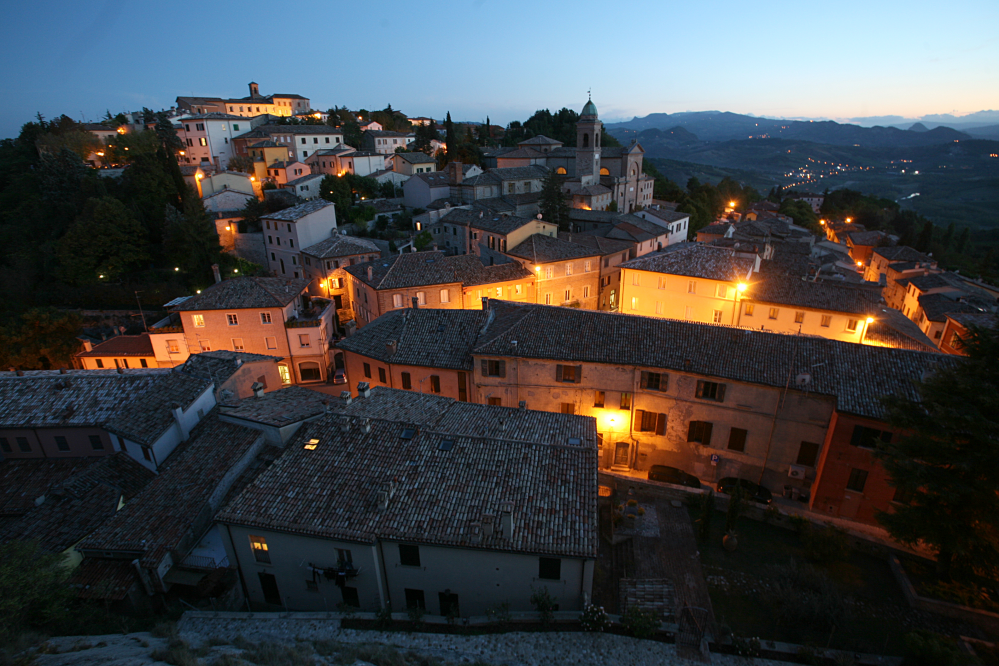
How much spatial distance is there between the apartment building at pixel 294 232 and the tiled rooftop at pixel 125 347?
1674 cm

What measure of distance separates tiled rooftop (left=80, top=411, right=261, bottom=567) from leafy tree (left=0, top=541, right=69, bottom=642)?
7.24 ft

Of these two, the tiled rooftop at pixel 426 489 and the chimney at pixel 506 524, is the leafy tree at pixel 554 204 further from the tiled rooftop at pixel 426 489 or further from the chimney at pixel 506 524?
the chimney at pixel 506 524

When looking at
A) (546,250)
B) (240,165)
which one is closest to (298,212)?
(546,250)

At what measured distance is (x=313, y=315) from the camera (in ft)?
131

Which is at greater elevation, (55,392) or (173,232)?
(173,232)

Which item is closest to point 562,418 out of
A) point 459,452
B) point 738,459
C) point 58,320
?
point 459,452

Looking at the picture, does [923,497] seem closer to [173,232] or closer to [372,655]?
[372,655]

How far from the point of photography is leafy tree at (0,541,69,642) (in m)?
12.9

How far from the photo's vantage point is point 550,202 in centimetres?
6481

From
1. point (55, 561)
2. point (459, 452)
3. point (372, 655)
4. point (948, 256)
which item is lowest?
point (948, 256)

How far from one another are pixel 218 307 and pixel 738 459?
37090 mm

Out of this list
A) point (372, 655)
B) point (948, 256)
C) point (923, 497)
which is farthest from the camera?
point (948, 256)

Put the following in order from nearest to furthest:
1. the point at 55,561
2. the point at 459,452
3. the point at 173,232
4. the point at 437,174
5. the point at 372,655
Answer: the point at 372,655 → the point at 55,561 → the point at 459,452 → the point at 173,232 → the point at 437,174

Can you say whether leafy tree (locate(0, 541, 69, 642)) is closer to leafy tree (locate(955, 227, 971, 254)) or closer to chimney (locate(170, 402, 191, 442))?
chimney (locate(170, 402, 191, 442))
